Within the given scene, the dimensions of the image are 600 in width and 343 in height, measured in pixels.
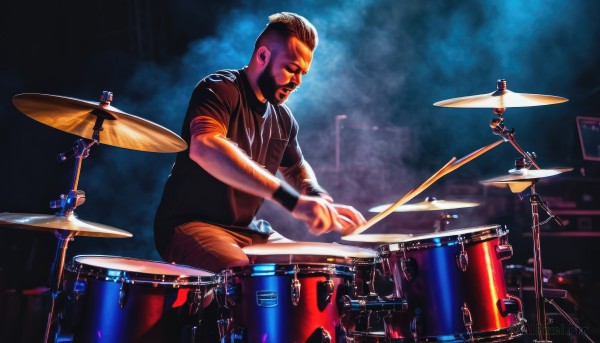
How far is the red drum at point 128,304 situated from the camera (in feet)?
5.72

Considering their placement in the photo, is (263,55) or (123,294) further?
(263,55)

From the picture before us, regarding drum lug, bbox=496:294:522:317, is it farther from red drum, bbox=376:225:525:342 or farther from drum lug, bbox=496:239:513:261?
drum lug, bbox=496:239:513:261

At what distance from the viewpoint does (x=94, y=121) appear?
8.19ft

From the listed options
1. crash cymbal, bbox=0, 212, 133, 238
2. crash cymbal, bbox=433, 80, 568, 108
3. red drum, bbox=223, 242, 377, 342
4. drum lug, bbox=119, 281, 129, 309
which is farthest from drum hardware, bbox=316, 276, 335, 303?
crash cymbal, bbox=433, 80, 568, 108

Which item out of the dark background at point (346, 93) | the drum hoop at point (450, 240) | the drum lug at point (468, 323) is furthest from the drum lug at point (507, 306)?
the dark background at point (346, 93)

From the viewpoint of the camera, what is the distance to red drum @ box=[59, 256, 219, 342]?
1.74 metres

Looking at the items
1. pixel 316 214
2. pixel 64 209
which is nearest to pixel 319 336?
pixel 316 214

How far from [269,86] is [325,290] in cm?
111

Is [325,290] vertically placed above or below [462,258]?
below

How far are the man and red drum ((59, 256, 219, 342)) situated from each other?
1.13 ft

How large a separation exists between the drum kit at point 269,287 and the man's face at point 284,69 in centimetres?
55

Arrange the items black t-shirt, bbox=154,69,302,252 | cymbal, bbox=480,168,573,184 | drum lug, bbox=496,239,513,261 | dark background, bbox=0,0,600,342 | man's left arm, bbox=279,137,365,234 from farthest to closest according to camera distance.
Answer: dark background, bbox=0,0,600,342 < cymbal, bbox=480,168,573,184 < man's left arm, bbox=279,137,365,234 < drum lug, bbox=496,239,513,261 < black t-shirt, bbox=154,69,302,252

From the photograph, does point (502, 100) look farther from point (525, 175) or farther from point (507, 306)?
point (507, 306)

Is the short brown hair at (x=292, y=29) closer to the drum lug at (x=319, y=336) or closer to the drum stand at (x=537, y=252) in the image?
the drum lug at (x=319, y=336)
